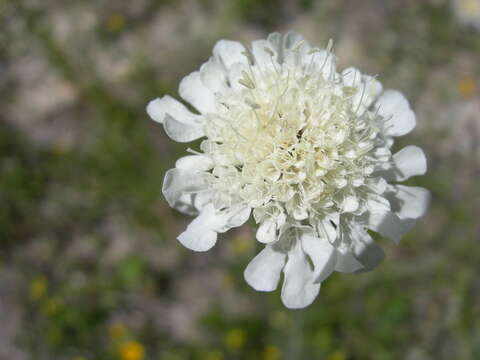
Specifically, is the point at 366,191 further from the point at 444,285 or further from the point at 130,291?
the point at 130,291

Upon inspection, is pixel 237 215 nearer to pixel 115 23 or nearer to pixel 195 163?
pixel 195 163

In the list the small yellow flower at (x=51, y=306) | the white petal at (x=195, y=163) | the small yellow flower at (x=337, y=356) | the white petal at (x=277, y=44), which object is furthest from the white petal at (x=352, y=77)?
the small yellow flower at (x=51, y=306)

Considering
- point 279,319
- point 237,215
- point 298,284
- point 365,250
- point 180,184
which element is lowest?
point 279,319

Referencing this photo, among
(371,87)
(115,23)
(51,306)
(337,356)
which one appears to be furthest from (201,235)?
(115,23)

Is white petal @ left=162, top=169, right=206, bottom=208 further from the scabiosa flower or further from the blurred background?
the blurred background

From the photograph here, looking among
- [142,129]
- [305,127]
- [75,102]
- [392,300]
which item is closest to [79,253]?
[142,129]

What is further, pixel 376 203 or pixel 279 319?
pixel 279 319

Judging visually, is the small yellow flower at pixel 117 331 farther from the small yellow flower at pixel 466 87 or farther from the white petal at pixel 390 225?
the small yellow flower at pixel 466 87

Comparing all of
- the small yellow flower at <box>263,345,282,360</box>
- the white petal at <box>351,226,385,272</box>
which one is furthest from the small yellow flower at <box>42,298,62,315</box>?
the white petal at <box>351,226,385,272</box>
